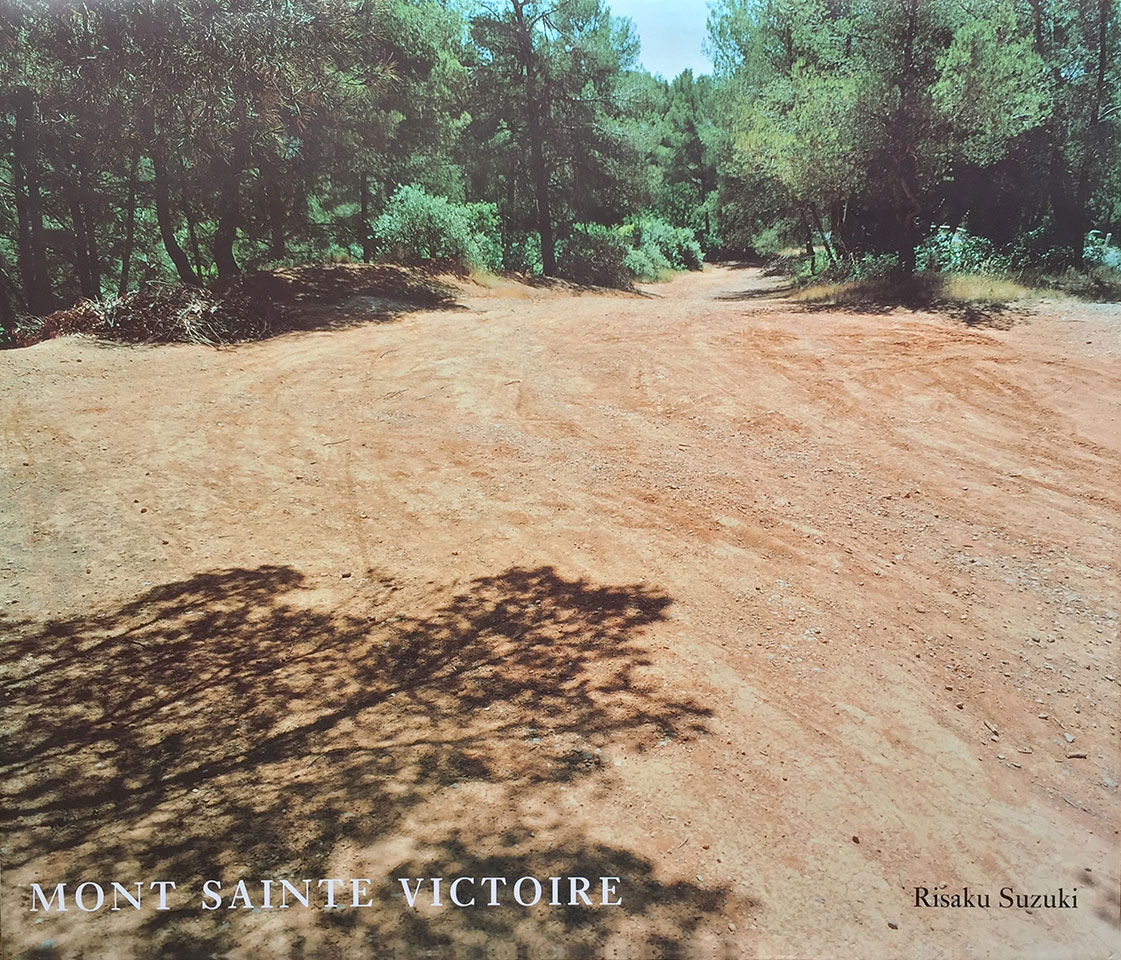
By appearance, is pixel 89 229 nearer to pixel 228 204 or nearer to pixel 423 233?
pixel 228 204

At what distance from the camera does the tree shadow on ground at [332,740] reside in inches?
104

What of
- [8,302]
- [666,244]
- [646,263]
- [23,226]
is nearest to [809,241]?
[646,263]

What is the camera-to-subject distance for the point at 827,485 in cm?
645

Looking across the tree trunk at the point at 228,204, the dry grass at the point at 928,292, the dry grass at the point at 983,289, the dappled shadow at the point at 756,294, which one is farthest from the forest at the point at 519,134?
the dappled shadow at the point at 756,294

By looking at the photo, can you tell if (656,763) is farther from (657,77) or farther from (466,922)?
(657,77)

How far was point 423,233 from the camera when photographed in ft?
63.1

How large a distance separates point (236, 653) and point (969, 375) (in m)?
8.94

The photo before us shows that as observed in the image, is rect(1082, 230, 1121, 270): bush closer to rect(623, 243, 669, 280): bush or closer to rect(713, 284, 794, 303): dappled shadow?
rect(713, 284, 794, 303): dappled shadow

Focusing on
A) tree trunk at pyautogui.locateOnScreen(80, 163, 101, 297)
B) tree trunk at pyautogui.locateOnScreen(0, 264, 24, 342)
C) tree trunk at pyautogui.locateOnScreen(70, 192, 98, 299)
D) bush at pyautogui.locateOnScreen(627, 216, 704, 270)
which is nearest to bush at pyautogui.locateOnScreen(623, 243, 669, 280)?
bush at pyautogui.locateOnScreen(627, 216, 704, 270)

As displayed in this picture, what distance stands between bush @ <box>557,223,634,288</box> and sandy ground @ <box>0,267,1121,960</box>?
1651 cm

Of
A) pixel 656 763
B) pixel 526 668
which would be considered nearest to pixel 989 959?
pixel 656 763

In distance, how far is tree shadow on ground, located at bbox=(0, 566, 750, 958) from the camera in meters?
2.64

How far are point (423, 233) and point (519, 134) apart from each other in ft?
22.2

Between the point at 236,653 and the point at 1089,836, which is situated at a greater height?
the point at 236,653
